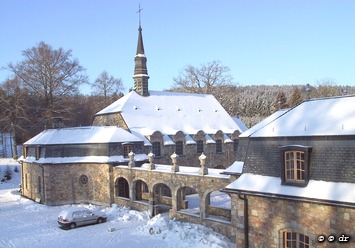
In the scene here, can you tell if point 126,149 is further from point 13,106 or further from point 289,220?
point 13,106

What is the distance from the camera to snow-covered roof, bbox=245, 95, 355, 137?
36.8ft

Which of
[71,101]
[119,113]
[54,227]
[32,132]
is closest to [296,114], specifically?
[54,227]

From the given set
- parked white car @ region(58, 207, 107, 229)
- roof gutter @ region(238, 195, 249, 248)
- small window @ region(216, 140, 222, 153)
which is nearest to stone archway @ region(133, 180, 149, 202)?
parked white car @ region(58, 207, 107, 229)

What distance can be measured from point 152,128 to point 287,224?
63.0 feet

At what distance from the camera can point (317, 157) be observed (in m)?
11.3

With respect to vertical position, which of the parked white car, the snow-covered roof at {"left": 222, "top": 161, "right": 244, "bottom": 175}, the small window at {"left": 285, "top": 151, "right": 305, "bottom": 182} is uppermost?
the small window at {"left": 285, "top": 151, "right": 305, "bottom": 182}

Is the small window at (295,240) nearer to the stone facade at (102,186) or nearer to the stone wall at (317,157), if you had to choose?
the stone wall at (317,157)

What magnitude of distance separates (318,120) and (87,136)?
62.2ft

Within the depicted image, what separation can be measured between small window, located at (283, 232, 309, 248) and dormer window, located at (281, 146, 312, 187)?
1904 mm

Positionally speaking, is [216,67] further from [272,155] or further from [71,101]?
[272,155]

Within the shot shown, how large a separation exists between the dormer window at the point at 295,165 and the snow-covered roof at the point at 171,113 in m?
17.4

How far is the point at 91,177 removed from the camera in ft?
83.9

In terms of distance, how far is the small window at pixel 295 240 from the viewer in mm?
11711

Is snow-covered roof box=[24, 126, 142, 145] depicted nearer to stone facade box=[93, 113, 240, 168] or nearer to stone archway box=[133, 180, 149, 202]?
stone facade box=[93, 113, 240, 168]
